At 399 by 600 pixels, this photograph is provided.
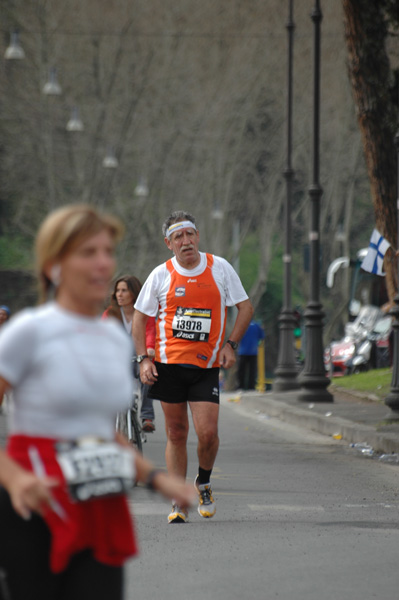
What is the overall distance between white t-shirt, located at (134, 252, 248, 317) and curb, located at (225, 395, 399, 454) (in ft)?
15.1

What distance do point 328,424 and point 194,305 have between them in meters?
7.67

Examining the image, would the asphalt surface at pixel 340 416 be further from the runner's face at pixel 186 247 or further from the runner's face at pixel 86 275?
the runner's face at pixel 86 275

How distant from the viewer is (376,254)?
1847cm

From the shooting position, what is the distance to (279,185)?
40562mm

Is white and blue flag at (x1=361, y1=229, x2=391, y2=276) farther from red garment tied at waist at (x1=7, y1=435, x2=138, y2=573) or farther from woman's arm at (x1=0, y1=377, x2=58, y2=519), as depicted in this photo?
woman's arm at (x1=0, y1=377, x2=58, y2=519)

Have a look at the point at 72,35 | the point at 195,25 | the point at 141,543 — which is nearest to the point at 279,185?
the point at 195,25

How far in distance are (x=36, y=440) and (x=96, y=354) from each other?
26cm

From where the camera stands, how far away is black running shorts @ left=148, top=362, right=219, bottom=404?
784cm

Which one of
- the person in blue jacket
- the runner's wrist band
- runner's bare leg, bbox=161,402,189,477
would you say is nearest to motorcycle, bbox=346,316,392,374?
the person in blue jacket

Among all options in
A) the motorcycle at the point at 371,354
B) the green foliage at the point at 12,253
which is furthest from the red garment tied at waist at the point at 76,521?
the green foliage at the point at 12,253

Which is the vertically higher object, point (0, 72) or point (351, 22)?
point (0, 72)

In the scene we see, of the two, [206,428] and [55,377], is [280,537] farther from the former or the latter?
[55,377]

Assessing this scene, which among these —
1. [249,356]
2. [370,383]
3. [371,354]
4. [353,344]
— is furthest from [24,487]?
[353,344]

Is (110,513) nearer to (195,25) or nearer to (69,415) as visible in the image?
(69,415)
